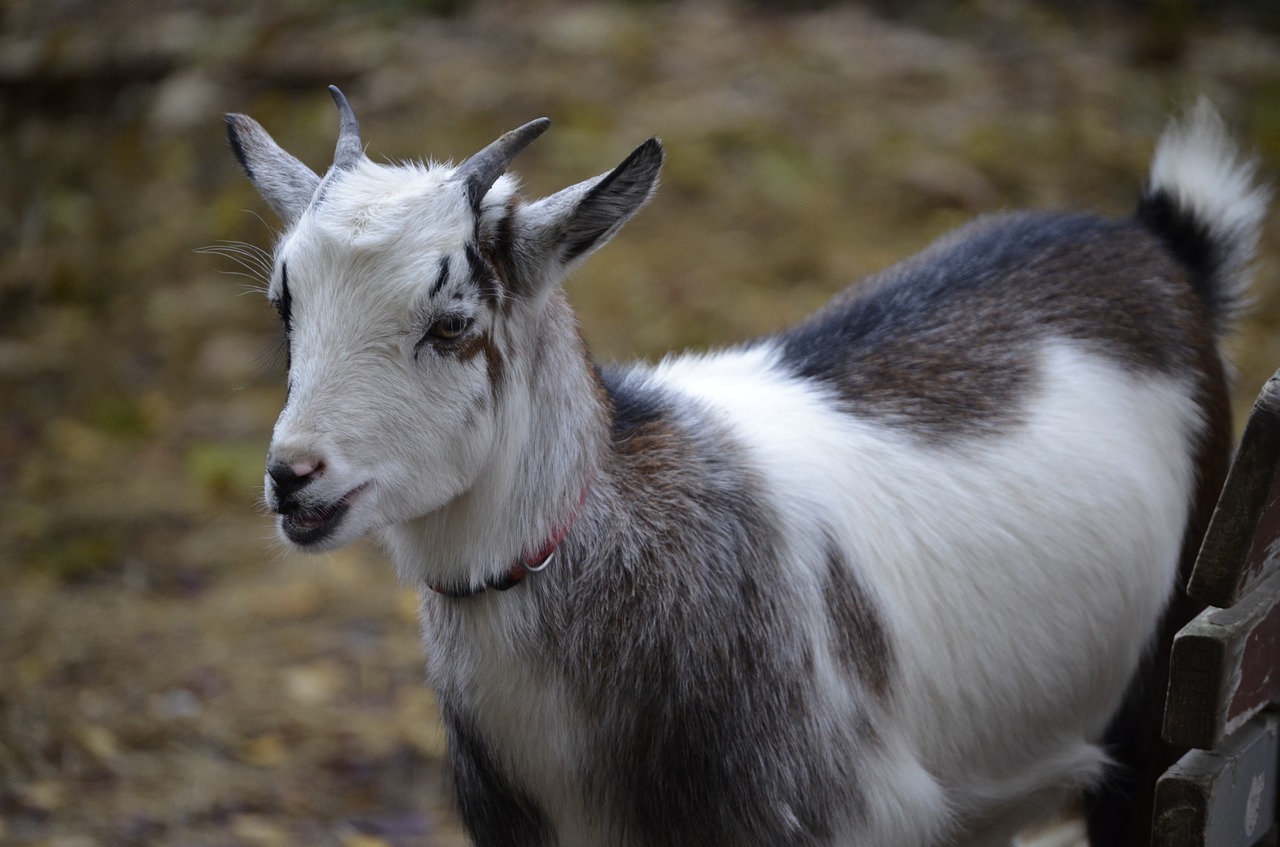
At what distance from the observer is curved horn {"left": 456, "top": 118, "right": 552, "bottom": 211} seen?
2736mm

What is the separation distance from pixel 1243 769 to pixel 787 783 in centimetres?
90

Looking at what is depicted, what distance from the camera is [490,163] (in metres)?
2.75

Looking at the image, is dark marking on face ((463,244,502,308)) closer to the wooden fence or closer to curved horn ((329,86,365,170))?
curved horn ((329,86,365,170))

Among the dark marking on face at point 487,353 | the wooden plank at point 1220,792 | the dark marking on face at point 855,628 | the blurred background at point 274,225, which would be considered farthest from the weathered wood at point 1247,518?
the blurred background at point 274,225

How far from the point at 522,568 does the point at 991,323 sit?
54.3 inches

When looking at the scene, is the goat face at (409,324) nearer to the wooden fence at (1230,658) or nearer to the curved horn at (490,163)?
the curved horn at (490,163)

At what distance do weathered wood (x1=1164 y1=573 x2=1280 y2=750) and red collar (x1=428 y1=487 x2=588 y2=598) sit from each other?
1.20 metres

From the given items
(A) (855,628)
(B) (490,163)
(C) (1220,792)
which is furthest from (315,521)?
(C) (1220,792)

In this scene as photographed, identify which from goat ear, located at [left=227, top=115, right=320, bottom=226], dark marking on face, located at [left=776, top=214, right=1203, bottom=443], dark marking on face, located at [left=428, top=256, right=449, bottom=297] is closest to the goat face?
dark marking on face, located at [left=428, top=256, right=449, bottom=297]

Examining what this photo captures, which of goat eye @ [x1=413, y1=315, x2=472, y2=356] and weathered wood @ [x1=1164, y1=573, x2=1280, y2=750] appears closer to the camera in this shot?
weathered wood @ [x1=1164, y1=573, x2=1280, y2=750]

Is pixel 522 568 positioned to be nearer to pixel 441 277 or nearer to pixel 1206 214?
pixel 441 277

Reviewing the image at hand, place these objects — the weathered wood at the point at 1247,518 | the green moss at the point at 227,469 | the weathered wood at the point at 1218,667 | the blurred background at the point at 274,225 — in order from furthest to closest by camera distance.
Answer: the green moss at the point at 227,469 < the blurred background at the point at 274,225 < the weathered wood at the point at 1218,667 < the weathered wood at the point at 1247,518

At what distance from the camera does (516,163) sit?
26.3ft

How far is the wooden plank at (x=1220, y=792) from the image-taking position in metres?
2.60
